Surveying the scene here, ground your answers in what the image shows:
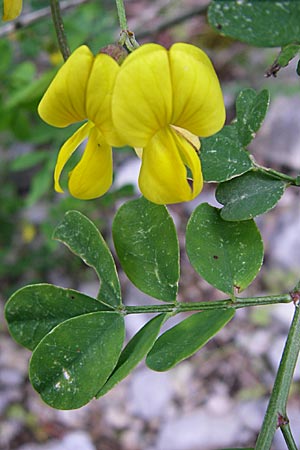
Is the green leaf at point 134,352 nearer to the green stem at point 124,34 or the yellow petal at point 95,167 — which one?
the yellow petal at point 95,167

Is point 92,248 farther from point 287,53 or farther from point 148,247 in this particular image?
point 287,53

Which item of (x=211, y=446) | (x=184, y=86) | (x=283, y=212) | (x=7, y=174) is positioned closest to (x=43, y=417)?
(x=211, y=446)

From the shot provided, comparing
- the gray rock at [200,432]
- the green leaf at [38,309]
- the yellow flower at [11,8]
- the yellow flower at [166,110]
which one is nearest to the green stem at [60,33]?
the yellow flower at [11,8]

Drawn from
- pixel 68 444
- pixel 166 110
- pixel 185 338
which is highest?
pixel 166 110

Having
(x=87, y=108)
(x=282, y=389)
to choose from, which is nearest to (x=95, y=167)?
(x=87, y=108)

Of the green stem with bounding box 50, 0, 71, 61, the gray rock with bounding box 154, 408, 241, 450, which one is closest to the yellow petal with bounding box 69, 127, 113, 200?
the green stem with bounding box 50, 0, 71, 61

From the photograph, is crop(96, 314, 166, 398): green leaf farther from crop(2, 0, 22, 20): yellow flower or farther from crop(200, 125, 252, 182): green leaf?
crop(2, 0, 22, 20): yellow flower

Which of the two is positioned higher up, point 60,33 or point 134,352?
point 60,33
